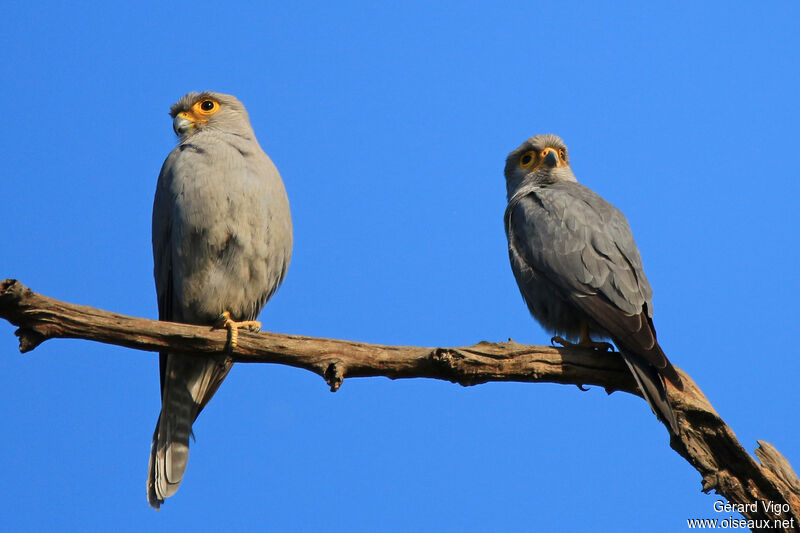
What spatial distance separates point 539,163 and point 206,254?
3.50 m

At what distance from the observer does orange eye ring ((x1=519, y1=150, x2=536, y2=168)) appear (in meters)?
7.74

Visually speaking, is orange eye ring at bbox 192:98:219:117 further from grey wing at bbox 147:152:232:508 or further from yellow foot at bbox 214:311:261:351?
yellow foot at bbox 214:311:261:351

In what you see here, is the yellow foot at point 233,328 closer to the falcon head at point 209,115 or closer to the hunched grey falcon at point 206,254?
the hunched grey falcon at point 206,254

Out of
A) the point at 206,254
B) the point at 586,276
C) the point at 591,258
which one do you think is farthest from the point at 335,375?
the point at 591,258

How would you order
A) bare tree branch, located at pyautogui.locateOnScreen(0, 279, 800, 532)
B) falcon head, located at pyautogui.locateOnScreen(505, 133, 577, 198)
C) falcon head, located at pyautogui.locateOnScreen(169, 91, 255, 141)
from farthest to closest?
falcon head, located at pyautogui.locateOnScreen(505, 133, 577, 198), falcon head, located at pyautogui.locateOnScreen(169, 91, 255, 141), bare tree branch, located at pyautogui.locateOnScreen(0, 279, 800, 532)

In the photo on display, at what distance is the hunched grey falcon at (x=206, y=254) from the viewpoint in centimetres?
579

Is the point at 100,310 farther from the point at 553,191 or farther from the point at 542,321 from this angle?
the point at 553,191

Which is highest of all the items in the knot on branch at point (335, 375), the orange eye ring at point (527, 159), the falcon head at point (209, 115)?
the orange eye ring at point (527, 159)

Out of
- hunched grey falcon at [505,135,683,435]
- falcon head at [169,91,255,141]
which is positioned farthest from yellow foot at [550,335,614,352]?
falcon head at [169,91,255,141]

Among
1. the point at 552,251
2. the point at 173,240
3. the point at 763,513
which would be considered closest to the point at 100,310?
the point at 173,240

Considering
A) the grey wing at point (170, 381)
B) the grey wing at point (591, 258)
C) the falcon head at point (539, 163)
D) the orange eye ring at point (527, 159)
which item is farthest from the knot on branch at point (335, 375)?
the orange eye ring at point (527, 159)

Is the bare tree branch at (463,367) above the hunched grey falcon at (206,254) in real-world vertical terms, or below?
below

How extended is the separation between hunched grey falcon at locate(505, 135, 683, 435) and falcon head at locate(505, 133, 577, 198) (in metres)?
0.49

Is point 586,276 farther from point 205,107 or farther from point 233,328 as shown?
point 205,107
